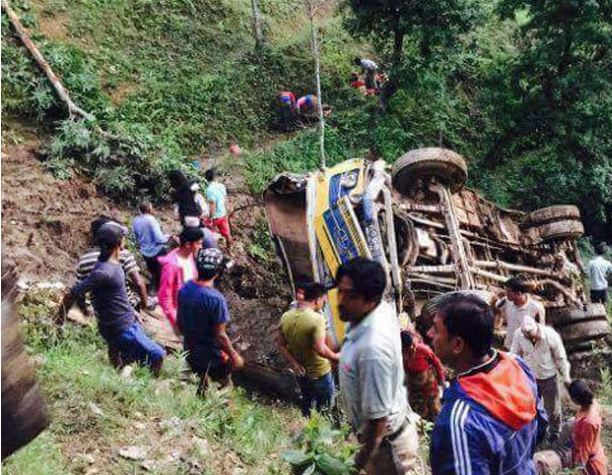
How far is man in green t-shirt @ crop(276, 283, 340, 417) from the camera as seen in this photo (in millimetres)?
4898

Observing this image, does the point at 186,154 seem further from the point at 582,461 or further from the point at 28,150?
the point at 582,461

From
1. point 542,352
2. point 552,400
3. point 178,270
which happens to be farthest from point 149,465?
point 552,400

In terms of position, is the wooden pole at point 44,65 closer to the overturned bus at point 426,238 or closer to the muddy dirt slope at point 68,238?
the muddy dirt slope at point 68,238

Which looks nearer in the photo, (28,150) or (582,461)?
(582,461)

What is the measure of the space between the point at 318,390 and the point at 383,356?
2.27 m

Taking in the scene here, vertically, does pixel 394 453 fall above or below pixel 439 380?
below

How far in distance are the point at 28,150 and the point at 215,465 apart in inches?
270

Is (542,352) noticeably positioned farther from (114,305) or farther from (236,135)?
(236,135)

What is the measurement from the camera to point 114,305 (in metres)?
4.62

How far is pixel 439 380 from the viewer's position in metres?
5.68

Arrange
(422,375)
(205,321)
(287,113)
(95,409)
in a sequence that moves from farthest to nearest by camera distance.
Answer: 1. (287,113)
2. (422,375)
3. (205,321)
4. (95,409)

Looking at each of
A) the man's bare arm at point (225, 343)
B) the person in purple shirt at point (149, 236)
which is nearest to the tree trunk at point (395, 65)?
the person in purple shirt at point (149, 236)

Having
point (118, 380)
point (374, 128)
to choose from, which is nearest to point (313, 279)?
point (118, 380)

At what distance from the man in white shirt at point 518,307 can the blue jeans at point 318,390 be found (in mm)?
1930
